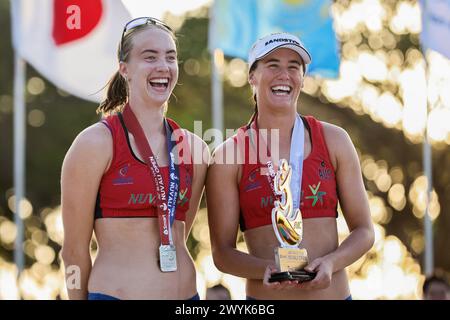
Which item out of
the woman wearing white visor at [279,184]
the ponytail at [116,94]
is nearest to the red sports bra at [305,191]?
the woman wearing white visor at [279,184]

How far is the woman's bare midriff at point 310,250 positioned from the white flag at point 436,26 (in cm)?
644

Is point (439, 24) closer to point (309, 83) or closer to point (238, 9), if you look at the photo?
point (238, 9)

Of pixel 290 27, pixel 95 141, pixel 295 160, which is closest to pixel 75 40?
pixel 290 27

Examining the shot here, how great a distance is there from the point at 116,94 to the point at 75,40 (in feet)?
17.1

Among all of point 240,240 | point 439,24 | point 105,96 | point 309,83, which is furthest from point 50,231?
point 105,96

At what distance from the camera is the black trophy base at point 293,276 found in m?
5.46

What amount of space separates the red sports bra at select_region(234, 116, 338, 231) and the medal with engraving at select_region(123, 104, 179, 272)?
44cm

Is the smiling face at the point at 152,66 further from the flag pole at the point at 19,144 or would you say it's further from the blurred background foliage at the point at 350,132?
the blurred background foliage at the point at 350,132

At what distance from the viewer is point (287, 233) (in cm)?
561

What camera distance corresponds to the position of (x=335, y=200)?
233 inches

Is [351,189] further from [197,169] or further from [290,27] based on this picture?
[290,27]

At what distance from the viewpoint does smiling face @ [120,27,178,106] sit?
570cm
